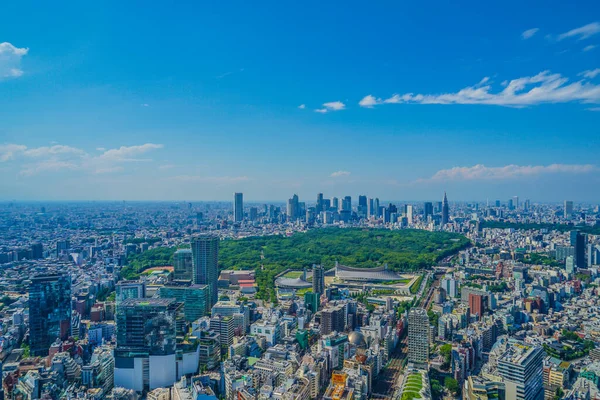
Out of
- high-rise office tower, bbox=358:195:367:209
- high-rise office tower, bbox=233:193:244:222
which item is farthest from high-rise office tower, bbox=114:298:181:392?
high-rise office tower, bbox=358:195:367:209

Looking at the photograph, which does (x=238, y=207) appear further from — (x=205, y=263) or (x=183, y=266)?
(x=205, y=263)

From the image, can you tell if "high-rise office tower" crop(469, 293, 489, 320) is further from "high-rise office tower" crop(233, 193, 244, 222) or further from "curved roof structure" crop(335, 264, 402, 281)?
"high-rise office tower" crop(233, 193, 244, 222)

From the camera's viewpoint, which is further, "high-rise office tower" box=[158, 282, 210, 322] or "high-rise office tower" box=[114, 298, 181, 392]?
"high-rise office tower" box=[158, 282, 210, 322]

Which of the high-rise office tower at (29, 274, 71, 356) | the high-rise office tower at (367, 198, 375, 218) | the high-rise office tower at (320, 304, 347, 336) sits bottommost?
the high-rise office tower at (320, 304, 347, 336)

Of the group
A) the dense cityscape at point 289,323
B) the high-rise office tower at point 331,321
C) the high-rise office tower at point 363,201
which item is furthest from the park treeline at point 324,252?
the high-rise office tower at point 363,201

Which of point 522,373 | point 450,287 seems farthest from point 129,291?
point 450,287

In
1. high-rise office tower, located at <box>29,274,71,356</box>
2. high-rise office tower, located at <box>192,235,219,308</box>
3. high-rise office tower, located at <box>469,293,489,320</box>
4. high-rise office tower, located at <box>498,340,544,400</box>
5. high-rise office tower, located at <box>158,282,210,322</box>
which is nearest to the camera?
high-rise office tower, located at <box>498,340,544,400</box>
